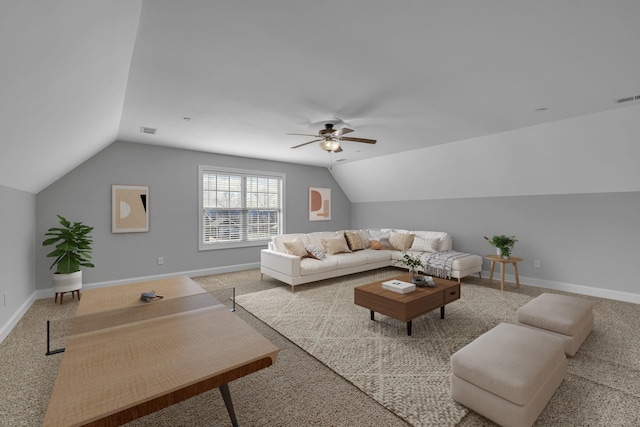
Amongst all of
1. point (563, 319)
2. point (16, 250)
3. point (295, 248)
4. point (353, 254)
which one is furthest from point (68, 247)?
point (563, 319)

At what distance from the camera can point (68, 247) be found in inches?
152

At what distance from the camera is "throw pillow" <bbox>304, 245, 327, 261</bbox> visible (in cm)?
495

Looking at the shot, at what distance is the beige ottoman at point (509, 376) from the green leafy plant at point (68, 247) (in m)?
4.71

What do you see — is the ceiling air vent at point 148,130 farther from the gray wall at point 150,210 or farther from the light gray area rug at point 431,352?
the light gray area rug at point 431,352

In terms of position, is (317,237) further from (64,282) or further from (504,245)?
(64,282)

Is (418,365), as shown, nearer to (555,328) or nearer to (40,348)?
(555,328)

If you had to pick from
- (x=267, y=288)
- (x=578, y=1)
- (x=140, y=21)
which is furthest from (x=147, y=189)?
(x=578, y=1)

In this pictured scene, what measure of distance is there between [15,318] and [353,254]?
187 inches

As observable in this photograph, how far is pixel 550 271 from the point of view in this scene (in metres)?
4.61

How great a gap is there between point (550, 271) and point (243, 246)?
5704 mm

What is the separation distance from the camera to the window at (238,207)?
18.7 ft

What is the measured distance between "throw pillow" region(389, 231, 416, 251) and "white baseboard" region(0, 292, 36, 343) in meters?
5.89

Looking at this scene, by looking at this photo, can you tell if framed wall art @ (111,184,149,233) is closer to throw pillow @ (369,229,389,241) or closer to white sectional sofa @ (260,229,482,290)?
white sectional sofa @ (260,229,482,290)

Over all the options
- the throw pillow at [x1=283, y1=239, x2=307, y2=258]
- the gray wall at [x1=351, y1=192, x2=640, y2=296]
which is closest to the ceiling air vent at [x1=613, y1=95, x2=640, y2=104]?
the gray wall at [x1=351, y1=192, x2=640, y2=296]
